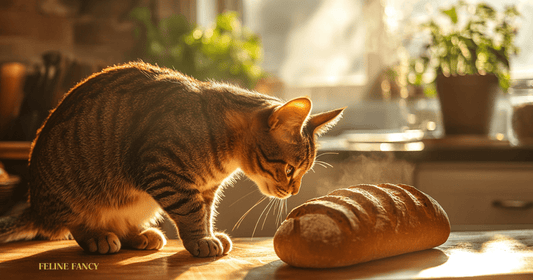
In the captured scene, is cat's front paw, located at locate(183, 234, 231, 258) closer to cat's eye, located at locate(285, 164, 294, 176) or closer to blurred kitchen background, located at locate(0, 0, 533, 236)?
cat's eye, located at locate(285, 164, 294, 176)

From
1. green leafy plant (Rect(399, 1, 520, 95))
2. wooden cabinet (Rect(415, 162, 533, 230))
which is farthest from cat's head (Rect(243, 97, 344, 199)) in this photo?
green leafy plant (Rect(399, 1, 520, 95))

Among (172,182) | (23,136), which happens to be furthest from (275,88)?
(172,182)

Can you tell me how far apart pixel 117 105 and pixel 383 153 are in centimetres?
109

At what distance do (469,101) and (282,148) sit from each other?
1.34m

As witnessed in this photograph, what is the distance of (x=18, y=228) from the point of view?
1.14 m

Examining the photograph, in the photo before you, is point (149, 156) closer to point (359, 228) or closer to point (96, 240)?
point (96, 240)

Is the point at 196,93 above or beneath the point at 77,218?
above

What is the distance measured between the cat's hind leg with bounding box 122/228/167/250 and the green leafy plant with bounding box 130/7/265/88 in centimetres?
143

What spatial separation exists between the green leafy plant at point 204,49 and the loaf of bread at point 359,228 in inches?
62.9

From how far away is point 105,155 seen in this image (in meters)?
1.05

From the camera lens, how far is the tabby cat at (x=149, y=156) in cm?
100

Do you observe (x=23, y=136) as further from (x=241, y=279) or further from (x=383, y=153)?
(x=241, y=279)

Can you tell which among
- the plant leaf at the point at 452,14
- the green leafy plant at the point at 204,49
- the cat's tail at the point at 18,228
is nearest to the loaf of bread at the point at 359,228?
the cat's tail at the point at 18,228

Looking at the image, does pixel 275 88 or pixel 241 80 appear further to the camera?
pixel 275 88
